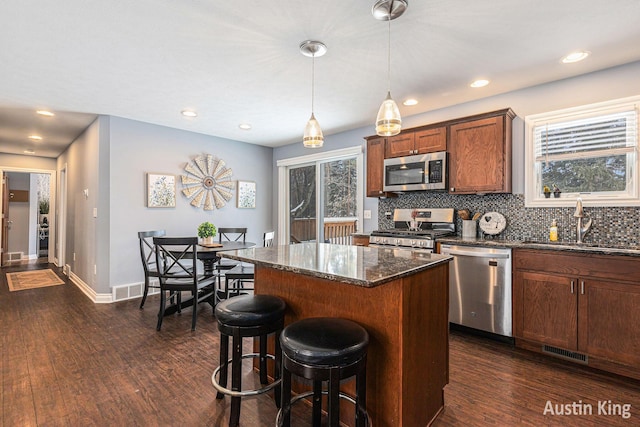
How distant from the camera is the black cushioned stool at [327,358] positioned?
134 centimetres

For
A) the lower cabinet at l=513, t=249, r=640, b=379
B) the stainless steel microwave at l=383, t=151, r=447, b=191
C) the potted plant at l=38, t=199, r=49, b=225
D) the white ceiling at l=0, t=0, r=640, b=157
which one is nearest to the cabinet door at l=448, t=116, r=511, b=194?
the stainless steel microwave at l=383, t=151, r=447, b=191

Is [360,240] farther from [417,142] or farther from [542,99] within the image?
[542,99]

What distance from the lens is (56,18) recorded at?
6.78 ft

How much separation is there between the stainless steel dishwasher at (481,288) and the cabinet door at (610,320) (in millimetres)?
525

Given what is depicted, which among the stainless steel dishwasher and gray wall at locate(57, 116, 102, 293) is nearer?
the stainless steel dishwasher

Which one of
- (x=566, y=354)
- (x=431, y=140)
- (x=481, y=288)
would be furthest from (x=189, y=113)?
(x=566, y=354)

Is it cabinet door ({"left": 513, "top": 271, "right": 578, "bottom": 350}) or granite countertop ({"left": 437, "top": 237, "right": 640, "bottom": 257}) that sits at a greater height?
granite countertop ({"left": 437, "top": 237, "right": 640, "bottom": 257})

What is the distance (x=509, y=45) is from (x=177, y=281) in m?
3.73

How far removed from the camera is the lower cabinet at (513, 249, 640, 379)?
2.25 metres

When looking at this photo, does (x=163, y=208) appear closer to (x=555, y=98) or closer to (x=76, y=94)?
(x=76, y=94)

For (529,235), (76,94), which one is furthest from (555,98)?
(76,94)

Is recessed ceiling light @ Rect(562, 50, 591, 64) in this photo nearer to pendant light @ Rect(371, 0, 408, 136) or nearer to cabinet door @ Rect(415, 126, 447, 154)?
cabinet door @ Rect(415, 126, 447, 154)

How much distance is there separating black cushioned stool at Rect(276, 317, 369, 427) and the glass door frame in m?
3.21

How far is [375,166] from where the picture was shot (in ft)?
13.6
